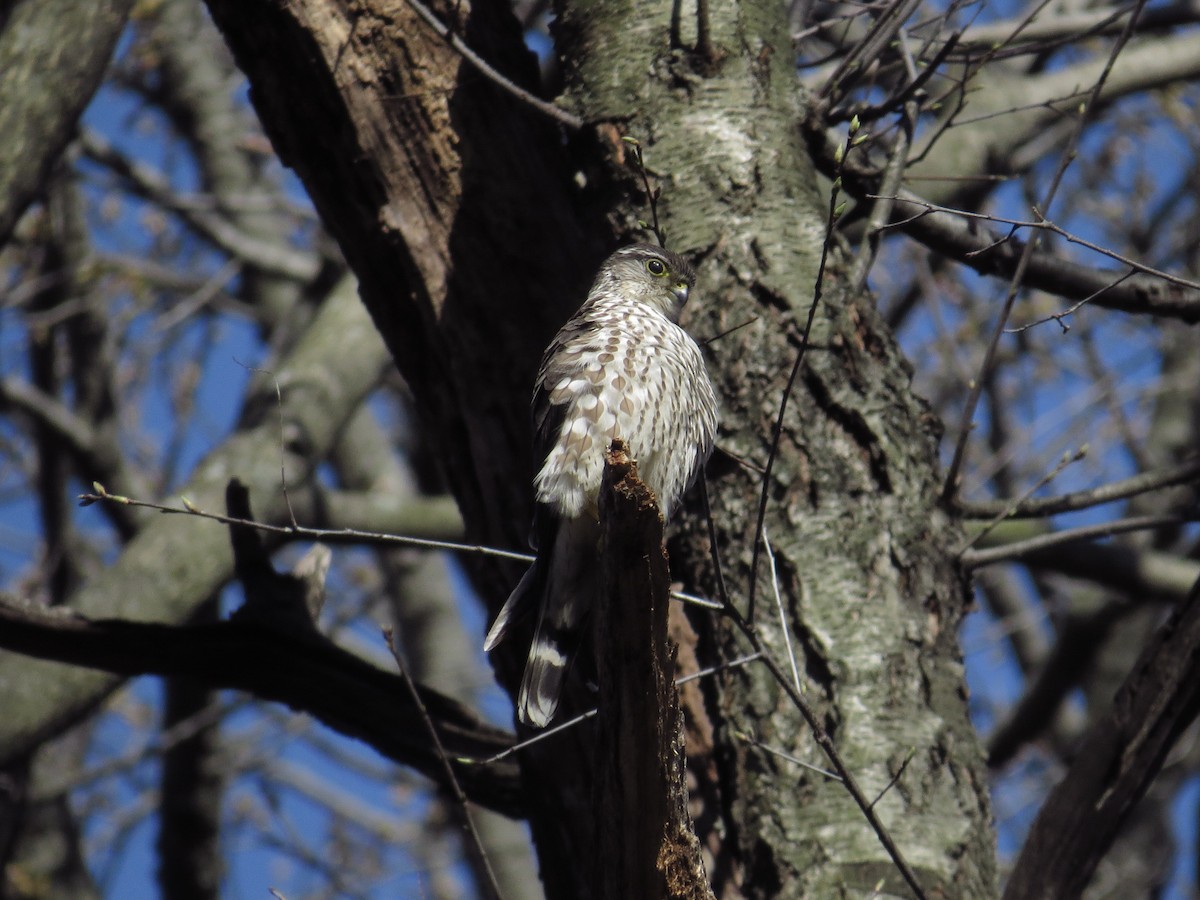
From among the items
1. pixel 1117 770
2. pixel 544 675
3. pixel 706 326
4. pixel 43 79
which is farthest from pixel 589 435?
pixel 43 79

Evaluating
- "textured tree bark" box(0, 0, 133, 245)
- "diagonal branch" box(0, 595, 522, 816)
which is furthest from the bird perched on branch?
"textured tree bark" box(0, 0, 133, 245)

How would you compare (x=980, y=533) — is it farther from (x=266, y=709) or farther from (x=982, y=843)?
(x=266, y=709)

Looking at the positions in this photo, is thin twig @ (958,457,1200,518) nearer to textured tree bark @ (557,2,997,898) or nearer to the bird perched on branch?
textured tree bark @ (557,2,997,898)

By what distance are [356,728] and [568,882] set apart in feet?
2.00

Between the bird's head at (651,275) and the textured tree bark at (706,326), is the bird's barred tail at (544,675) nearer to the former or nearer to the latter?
the textured tree bark at (706,326)

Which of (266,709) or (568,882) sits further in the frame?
(266,709)

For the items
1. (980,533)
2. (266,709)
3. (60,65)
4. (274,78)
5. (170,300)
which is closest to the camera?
(980,533)

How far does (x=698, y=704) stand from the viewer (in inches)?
112

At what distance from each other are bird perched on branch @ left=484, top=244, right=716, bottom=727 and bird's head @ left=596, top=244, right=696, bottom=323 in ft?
0.03

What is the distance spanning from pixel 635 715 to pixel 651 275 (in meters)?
1.45

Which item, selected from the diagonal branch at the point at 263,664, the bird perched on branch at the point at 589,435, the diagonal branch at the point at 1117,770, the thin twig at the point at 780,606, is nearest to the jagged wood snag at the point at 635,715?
the thin twig at the point at 780,606

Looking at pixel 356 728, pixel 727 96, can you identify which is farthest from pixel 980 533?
pixel 356 728

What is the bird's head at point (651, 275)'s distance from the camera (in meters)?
3.04

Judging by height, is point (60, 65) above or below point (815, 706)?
above
